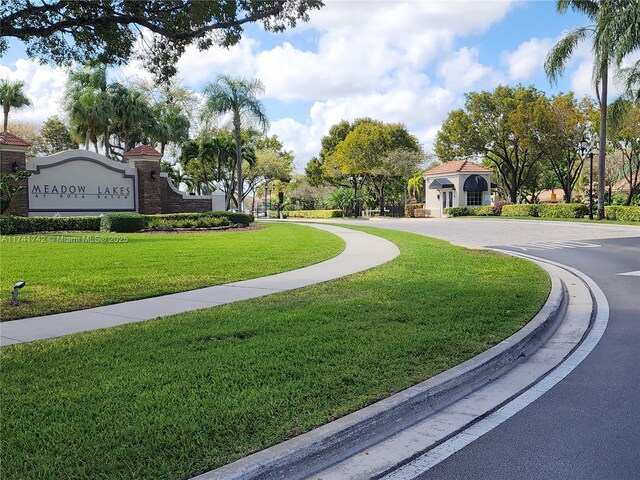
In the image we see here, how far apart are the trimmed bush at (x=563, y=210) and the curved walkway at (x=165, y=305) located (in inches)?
1048

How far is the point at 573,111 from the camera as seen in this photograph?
136 feet

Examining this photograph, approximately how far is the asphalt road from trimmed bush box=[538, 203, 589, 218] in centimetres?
3122

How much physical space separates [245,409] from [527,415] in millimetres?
2179

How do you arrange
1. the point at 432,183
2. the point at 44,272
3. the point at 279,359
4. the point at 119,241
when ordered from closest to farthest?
the point at 279,359 → the point at 44,272 → the point at 119,241 → the point at 432,183

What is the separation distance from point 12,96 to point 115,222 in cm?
2479

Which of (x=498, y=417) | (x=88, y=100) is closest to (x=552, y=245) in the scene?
(x=498, y=417)

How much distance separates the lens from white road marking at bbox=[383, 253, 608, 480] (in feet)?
10.8

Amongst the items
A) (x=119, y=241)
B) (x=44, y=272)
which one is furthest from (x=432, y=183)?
(x=44, y=272)

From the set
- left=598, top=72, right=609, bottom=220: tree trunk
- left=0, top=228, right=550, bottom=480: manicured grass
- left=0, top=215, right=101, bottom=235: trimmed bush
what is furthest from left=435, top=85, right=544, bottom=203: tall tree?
left=0, top=228, right=550, bottom=480: manicured grass

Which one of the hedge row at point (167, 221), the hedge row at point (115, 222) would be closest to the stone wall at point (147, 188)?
the hedge row at point (167, 221)

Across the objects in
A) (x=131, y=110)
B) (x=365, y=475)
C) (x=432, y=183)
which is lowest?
(x=365, y=475)

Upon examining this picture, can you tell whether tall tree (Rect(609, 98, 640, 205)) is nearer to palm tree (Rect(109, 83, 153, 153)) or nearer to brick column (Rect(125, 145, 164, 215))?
brick column (Rect(125, 145, 164, 215))

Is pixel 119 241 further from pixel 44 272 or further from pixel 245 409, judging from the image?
pixel 245 409

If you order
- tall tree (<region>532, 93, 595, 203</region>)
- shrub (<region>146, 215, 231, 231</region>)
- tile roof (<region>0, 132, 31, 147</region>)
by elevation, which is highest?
tall tree (<region>532, 93, 595, 203</region>)
